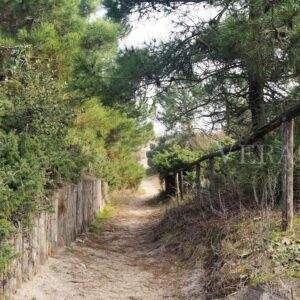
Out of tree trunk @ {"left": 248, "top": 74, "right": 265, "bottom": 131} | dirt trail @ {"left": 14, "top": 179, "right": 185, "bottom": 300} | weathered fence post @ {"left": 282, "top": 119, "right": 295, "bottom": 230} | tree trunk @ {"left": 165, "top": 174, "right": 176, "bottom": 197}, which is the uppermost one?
tree trunk @ {"left": 248, "top": 74, "right": 265, "bottom": 131}

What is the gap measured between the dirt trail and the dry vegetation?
411 millimetres

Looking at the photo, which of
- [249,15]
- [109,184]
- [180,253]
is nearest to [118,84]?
[249,15]

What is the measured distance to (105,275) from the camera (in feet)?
16.0

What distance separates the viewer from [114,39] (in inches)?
401

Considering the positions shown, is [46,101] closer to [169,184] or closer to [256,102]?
[256,102]

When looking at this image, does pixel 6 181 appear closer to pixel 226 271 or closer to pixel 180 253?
pixel 226 271

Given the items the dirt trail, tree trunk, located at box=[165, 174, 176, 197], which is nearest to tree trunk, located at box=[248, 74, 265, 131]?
the dirt trail

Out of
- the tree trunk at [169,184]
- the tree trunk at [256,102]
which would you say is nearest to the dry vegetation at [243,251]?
the tree trunk at [256,102]

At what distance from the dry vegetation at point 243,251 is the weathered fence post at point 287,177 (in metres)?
0.14

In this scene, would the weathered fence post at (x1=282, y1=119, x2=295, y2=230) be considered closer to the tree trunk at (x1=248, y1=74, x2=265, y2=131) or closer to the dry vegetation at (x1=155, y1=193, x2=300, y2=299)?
the dry vegetation at (x1=155, y1=193, x2=300, y2=299)

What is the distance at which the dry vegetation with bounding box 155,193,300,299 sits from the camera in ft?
10.5

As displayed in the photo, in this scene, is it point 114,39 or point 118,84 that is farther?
point 114,39

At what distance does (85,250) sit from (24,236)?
221 centimetres

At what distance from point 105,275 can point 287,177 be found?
251 centimetres
